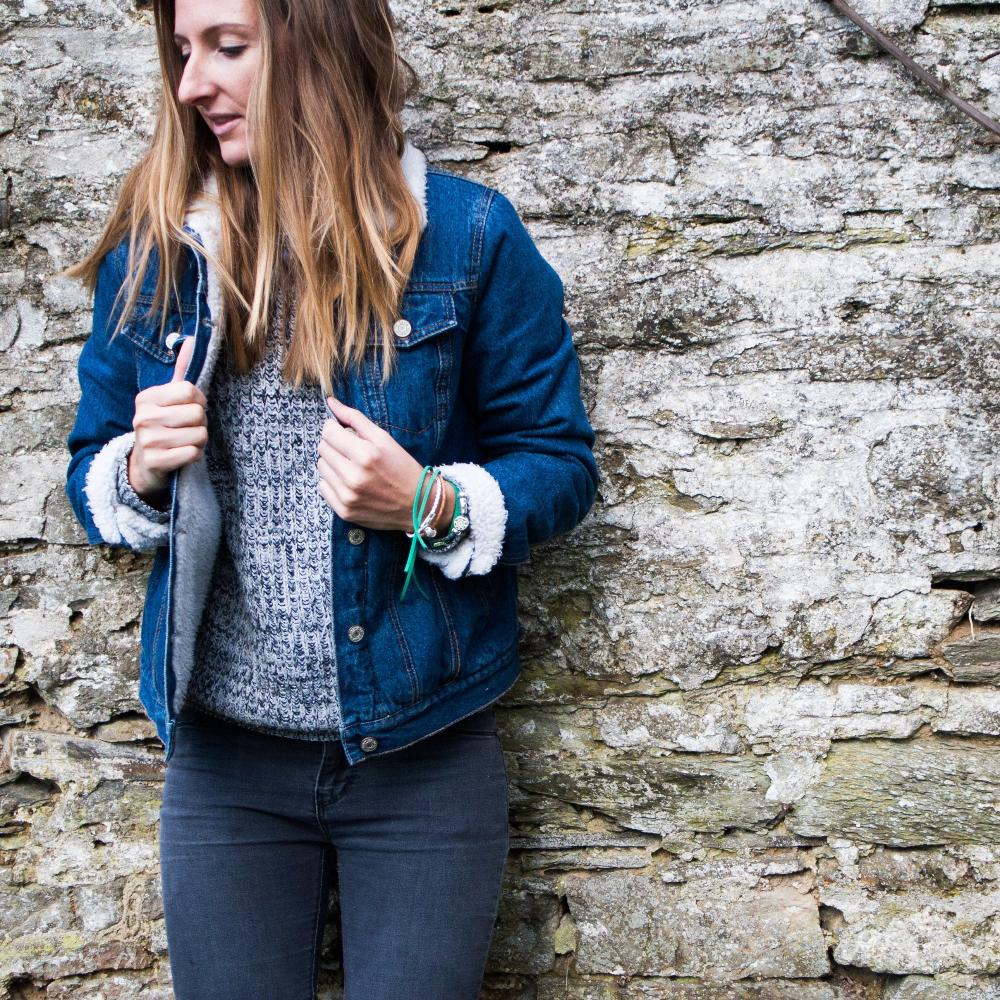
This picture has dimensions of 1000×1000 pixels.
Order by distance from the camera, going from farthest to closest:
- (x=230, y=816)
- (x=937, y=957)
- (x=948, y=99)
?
(x=937, y=957) < (x=948, y=99) < (x=230, y=816)

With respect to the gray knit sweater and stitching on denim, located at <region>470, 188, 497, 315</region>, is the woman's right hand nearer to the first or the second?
the gray knit sweater

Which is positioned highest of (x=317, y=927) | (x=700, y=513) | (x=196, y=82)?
(x=196, y=82)

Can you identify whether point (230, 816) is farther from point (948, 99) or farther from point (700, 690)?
point (948, 99)

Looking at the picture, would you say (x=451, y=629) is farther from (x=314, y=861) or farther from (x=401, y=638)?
(x=314, y=861)

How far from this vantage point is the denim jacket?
1.48 meters

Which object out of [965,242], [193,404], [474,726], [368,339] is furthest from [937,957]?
[193,404]

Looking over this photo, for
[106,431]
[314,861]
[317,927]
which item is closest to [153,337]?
[106,431]

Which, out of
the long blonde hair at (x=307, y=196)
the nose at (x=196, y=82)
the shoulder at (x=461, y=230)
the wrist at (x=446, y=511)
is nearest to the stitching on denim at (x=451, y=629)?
the wrist at (x=446, y=511)

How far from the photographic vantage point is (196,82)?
1447mm

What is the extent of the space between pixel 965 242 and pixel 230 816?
1651 mm

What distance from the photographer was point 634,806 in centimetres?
205

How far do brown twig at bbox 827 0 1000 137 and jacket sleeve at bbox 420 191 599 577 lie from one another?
0.79 metres

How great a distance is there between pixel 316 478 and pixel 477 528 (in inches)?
10.1

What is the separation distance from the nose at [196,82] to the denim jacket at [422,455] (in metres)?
0.16
